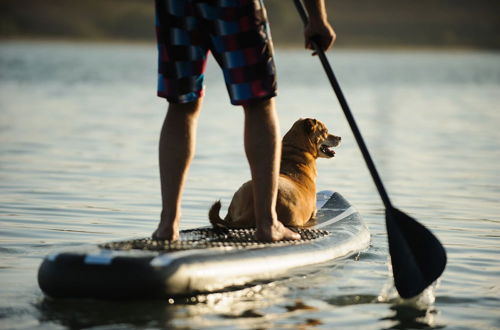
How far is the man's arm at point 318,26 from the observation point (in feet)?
17.3

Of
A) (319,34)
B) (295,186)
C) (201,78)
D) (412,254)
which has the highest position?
(319,34)

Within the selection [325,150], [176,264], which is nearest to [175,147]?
[176,264]

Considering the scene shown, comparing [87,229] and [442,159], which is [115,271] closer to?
[87,229]

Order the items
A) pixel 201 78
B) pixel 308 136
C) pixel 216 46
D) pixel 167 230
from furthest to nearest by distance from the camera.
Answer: pixel 308 136
pixel 167 230
pixel 201 78
pixel 216 46

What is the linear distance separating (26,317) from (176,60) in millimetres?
1585

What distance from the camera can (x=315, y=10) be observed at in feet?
17.3

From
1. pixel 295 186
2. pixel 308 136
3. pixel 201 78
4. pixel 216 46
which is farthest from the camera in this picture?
pixel 308 136

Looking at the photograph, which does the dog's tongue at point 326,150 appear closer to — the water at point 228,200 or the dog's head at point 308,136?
the dog's head at point 308,136

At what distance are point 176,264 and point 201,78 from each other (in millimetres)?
1079

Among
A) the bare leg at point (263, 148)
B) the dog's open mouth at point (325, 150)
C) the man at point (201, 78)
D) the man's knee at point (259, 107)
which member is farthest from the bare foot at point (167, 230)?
the dog's open mouth at point (325, 150)

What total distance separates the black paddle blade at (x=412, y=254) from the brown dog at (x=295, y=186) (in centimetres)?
94

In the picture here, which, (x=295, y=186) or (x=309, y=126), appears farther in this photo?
(x=309, y=126)

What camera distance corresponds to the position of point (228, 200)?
28.9 ft

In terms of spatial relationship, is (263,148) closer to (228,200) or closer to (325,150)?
(325,150)
